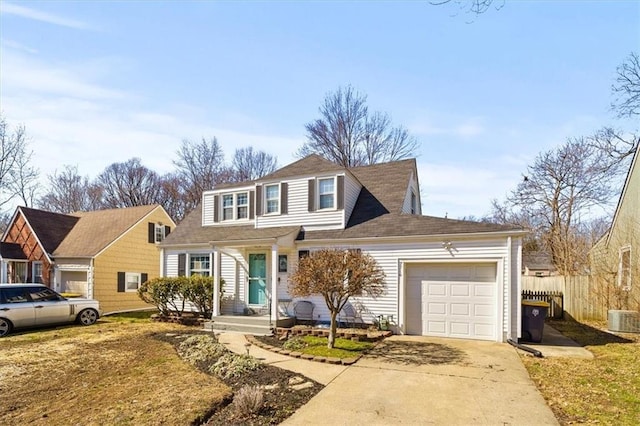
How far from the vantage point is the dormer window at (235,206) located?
15.4 m

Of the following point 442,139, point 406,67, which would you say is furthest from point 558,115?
point 406,67

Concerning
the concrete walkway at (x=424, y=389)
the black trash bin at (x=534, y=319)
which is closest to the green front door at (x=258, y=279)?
the concrete walkway at (x=424, y=389)

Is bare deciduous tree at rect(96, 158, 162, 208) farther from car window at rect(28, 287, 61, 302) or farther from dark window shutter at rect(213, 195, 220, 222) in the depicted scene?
car window at rect(28, 287, 61, 302)

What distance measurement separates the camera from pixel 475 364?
780 cm

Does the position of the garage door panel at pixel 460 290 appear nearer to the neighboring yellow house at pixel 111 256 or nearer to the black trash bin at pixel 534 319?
the black trash bin at pixel 534 319

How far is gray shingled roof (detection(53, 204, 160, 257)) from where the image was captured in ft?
60.8

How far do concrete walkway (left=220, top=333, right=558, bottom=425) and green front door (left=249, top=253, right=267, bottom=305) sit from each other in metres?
4.24

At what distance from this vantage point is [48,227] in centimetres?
1984

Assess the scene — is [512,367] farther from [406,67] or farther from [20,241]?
[20,241]

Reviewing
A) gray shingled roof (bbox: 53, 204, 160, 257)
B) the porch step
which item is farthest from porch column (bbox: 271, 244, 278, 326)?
gray shingled roof (bbox: 53, 204, 160, 257)

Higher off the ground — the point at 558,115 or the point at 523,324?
the point at 558,115

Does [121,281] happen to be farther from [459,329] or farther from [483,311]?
[483,311]

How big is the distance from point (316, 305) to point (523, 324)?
6095 mm

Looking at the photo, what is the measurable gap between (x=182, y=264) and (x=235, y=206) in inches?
129
